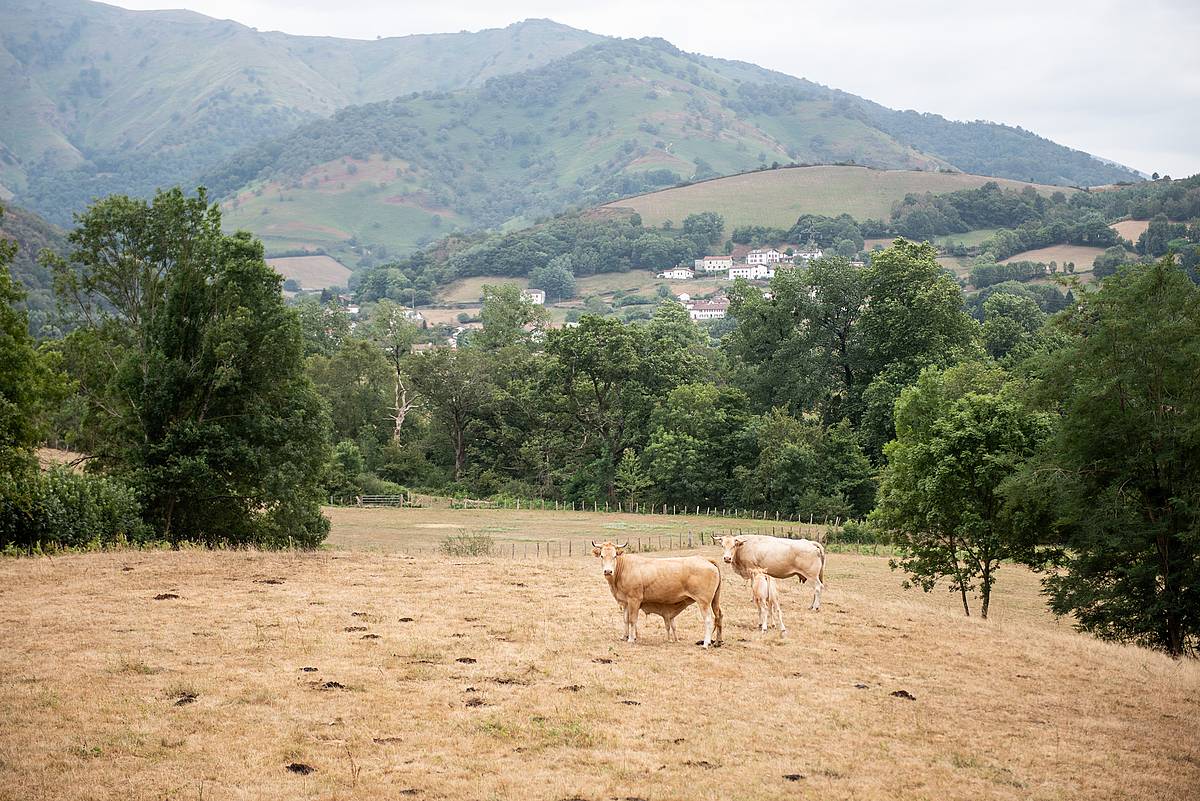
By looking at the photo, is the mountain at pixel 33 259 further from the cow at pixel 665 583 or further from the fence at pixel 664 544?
the cow at pixel 665 583

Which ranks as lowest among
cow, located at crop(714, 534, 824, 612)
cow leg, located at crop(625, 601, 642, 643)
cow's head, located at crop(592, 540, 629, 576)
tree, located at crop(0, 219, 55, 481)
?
Answer: cow leg, located at crop(625, 601, 642, 643)

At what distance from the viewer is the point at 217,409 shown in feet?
127

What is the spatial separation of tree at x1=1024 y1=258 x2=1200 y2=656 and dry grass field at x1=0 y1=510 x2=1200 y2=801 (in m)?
5.22

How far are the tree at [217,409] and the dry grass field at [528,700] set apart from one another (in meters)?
11.6

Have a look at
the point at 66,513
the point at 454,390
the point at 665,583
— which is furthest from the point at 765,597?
the point at 454,390

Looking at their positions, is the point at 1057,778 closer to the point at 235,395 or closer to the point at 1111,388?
the point at 1111,388

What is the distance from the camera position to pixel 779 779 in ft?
43.8

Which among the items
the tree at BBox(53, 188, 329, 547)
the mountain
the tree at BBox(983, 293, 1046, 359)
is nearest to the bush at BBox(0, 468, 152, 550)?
the tree at BBox(53, 188, 329, 547)

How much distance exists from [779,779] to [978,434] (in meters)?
24.4

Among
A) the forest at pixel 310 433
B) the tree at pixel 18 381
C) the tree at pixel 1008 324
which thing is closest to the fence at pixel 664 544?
the forest at pixel 310 433

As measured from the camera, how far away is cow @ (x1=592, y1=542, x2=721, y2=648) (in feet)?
64.5

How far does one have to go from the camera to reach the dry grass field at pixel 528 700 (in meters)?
13.1

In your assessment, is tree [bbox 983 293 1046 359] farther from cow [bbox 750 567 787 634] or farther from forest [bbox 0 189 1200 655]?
cow [bbox 750 567 787 634]

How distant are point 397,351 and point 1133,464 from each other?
77.2 m
